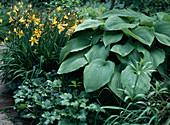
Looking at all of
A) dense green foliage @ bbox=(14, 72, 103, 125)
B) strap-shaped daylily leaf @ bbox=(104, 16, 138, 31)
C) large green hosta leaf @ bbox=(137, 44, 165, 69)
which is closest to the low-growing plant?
dense green foliage @ bbox=(14, 72, 103, 125)

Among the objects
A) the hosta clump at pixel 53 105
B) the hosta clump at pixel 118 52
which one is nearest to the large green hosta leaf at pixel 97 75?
the hosta clump at pixel 118 52

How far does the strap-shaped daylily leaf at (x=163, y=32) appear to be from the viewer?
2.42 meters

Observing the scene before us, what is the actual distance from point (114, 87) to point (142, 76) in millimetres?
326

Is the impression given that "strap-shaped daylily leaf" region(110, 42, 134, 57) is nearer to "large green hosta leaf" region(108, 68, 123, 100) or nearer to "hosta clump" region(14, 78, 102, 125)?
"large green hosta leaf" region(108, 68, 123, 100)

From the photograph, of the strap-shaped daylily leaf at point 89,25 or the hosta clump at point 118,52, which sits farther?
the strap-shaped daylily leaf at point 89,25

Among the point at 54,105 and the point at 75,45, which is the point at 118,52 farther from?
the point at 54,105

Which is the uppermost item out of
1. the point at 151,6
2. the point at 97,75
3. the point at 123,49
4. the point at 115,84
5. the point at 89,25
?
the point at 89,25

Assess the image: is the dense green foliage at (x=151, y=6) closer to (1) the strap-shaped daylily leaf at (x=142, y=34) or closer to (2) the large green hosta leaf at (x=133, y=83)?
(1) the strap-shaped daylily leaf at (x=142, y=34)

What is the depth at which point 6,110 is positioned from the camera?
2.29 metres

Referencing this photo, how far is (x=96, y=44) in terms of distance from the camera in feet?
8.62

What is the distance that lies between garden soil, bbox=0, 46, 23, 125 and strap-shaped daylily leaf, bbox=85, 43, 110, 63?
1.07 metres

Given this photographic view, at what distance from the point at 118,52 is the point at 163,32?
0.79m

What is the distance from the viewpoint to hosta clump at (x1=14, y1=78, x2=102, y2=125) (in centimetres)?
201

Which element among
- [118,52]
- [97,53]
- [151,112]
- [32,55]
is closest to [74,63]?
[97,53]
